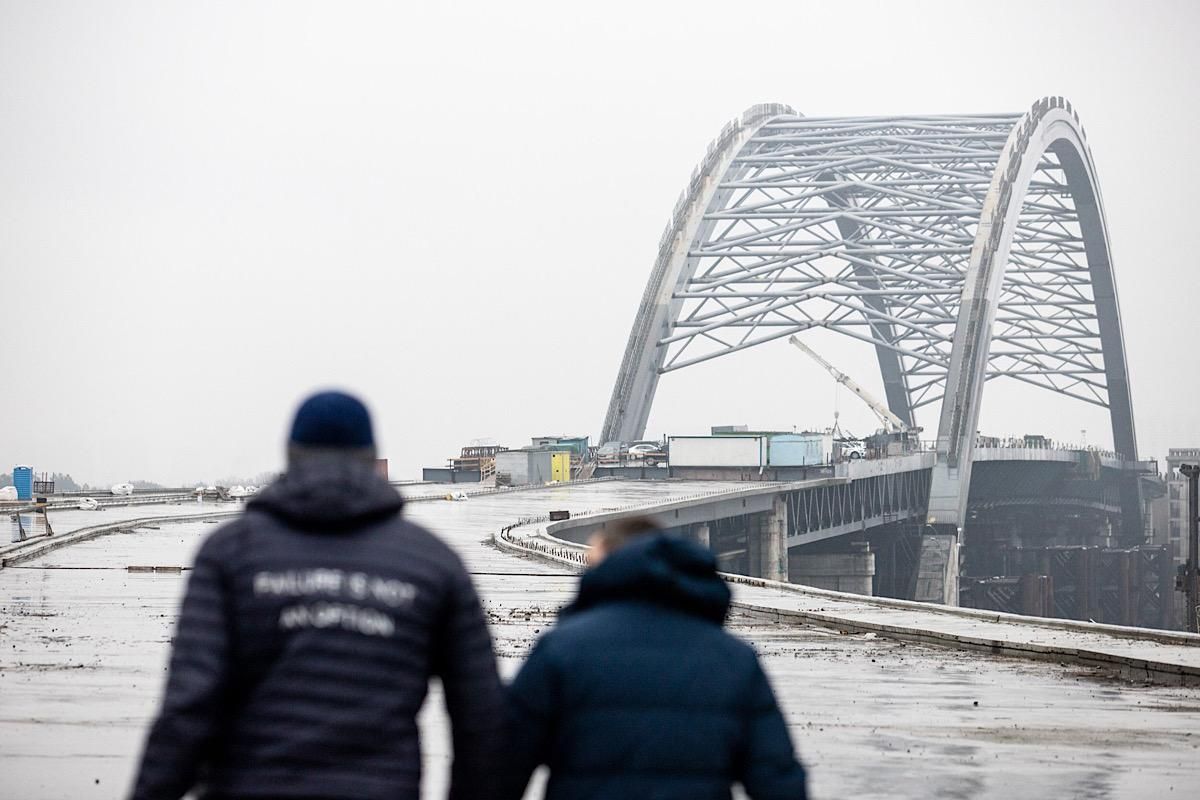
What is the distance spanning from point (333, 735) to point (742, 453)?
75367mm

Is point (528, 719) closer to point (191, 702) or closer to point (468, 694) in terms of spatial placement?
point (468, 694)

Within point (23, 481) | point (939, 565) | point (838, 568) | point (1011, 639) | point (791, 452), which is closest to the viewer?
point (1011, 639)

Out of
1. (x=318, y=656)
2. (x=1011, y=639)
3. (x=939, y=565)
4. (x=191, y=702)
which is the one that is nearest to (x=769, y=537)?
(x=939, y=565)

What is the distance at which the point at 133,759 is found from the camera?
10438mm

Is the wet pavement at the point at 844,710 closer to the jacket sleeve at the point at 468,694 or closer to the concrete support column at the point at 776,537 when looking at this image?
the jacket sleeve at the point at 468,694

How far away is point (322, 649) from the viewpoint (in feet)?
15.0

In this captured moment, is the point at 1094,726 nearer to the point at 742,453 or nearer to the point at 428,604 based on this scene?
the point at 428,604

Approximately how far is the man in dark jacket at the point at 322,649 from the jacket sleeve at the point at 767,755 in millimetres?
711

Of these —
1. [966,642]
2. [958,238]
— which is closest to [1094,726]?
[966,642]

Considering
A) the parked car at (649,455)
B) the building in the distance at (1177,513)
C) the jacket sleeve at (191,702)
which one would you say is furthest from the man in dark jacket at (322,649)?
the building in the distance at (1177,513)

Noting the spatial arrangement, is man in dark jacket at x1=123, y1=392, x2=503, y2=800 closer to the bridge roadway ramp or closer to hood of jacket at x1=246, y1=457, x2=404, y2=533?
hood of jacket at x1=246, y1=457, x2=404, y2=533

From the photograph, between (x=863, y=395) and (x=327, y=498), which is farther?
(x=863, y=395)

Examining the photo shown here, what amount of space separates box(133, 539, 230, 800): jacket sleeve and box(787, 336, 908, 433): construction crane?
359ft

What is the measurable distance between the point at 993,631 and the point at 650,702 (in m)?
16.0
